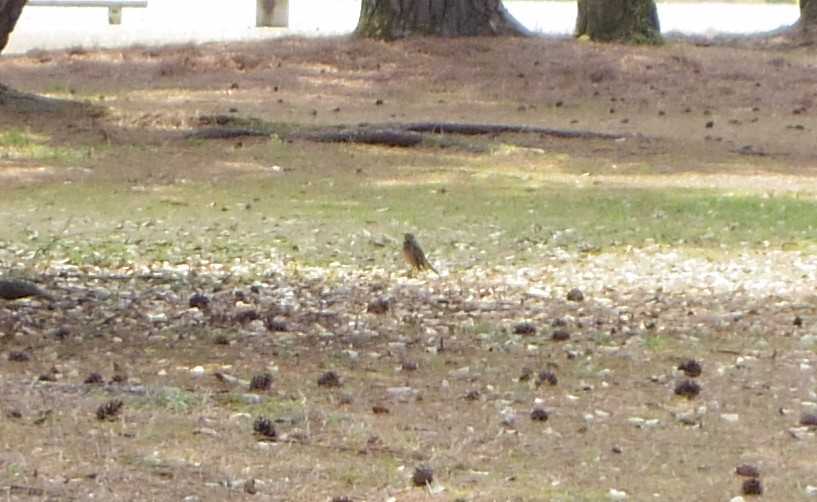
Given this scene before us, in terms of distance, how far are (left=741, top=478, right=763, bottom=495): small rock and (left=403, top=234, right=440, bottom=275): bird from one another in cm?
467

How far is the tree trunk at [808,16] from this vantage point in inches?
1168

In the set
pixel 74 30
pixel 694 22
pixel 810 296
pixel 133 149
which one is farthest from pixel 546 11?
pixel 810 296

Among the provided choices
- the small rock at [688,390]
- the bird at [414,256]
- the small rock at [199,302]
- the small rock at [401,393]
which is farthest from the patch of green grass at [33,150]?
the small rock at [688,390]

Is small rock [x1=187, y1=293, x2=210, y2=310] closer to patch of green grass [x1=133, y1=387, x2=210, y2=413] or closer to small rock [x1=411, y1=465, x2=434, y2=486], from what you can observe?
patch of green grass [x1=133, y1=387, x2=210, y2=413]

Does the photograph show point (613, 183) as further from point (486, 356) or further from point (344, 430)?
point (344, 430)

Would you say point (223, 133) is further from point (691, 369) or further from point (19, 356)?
point (691, 369)

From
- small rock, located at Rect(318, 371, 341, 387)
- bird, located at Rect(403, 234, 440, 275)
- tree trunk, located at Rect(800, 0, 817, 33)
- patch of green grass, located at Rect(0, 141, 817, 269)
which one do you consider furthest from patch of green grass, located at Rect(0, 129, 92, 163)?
tree trunk, located at Rect(800, 0, 817, 33)

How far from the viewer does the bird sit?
10062mm

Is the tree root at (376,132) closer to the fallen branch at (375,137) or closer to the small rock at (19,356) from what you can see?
the fallen branch at (375,137)

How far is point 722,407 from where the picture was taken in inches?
270

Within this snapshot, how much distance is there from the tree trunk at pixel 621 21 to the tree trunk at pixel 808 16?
4717mm

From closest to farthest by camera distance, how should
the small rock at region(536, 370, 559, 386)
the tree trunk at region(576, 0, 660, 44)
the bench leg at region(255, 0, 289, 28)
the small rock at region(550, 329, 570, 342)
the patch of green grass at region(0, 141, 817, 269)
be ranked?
the small rock at region(536, 370, 559, 386) → the small rock at region(550, 329, 570, 342) → the patch of green grass at region(0, 141, 817, 269) → the tree trunk at region(576, 0, 660, 44) → the bench leg at region(255, 0, 289, 28)

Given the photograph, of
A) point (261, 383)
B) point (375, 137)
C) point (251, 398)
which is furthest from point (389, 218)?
point (251, 398)

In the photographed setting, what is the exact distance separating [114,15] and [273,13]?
3330mm
